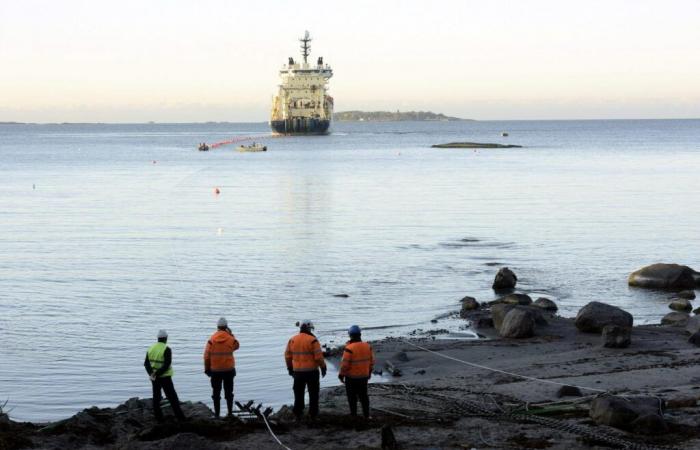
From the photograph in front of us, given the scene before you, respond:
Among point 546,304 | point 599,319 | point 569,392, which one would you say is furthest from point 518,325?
point 569,392

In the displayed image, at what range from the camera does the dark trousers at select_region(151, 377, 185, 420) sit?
15836 mm

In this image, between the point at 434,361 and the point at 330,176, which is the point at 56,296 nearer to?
the point at 434,361

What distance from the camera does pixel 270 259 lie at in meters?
38.5

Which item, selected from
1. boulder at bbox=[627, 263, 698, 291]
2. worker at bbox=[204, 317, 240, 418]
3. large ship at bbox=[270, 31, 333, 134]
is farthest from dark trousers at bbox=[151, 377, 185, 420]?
large ship at bbox=[270, 31, 333, 134]

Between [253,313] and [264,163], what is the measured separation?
86489 mm

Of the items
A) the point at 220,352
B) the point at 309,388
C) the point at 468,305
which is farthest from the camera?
the point at 468,305

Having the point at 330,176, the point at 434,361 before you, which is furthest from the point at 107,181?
the point at 434,361

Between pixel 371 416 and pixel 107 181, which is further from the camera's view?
pixel 107 181

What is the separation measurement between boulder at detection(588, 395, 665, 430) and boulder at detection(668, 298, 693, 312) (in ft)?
43.0

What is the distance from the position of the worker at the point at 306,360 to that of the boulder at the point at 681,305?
15462 millimetres

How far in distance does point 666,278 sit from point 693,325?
7.48m

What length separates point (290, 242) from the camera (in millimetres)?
43812

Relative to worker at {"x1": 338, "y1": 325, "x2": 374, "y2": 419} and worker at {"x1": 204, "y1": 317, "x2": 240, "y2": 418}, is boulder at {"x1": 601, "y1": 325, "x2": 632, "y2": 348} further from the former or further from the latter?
worker at {"x1": 204, "y1": 317, "x2": 240, "y2": 418}

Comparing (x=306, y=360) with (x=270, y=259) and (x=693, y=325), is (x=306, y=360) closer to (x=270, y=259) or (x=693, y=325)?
(x=693, y=325)
